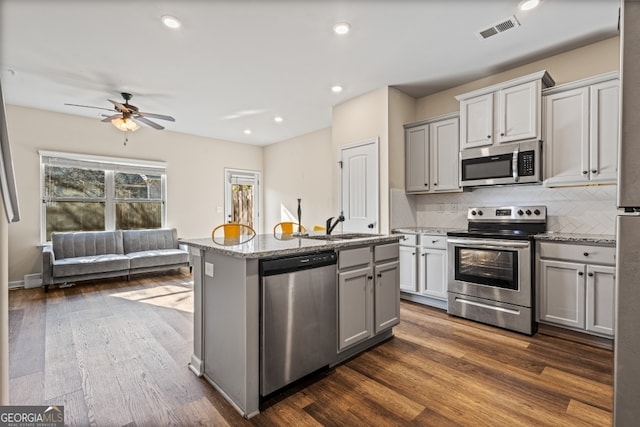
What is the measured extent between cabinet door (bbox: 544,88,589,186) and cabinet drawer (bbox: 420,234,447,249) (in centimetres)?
118

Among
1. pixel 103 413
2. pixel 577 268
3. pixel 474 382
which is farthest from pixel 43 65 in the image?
pixel 577 268

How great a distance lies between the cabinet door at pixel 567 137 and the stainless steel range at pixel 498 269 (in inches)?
18.1

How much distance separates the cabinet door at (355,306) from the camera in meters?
2.32

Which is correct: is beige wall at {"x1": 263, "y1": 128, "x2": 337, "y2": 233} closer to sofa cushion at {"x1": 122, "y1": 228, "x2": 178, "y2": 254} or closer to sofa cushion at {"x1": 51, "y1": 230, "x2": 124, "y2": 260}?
sofa cushion at {"x1": 122, "y1": 228, "x2": 178, "y2": 254}

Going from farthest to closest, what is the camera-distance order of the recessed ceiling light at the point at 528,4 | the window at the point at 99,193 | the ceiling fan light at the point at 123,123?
the window at the point at 99,193 < the ceiling fan light at the point at 123,123 < the recessed ceiling light at the point at 528,4

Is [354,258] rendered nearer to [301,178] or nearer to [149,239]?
[301,178]

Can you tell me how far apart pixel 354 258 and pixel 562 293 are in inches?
80.3

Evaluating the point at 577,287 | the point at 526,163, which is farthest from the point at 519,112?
the point at 577,287

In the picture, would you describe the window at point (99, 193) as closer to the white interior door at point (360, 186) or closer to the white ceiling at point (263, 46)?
the white ceiling at point (263, 46)

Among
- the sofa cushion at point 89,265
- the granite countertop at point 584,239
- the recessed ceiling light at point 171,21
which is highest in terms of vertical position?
Result: the recessed ceiling light at point 171,21

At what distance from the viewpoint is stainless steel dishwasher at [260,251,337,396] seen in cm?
186

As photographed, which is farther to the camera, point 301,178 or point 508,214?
point 301,178

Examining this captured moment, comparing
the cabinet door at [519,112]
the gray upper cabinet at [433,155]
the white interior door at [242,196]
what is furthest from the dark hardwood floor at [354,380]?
the white interior door at [242,196]

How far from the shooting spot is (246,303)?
1768 millimetres
